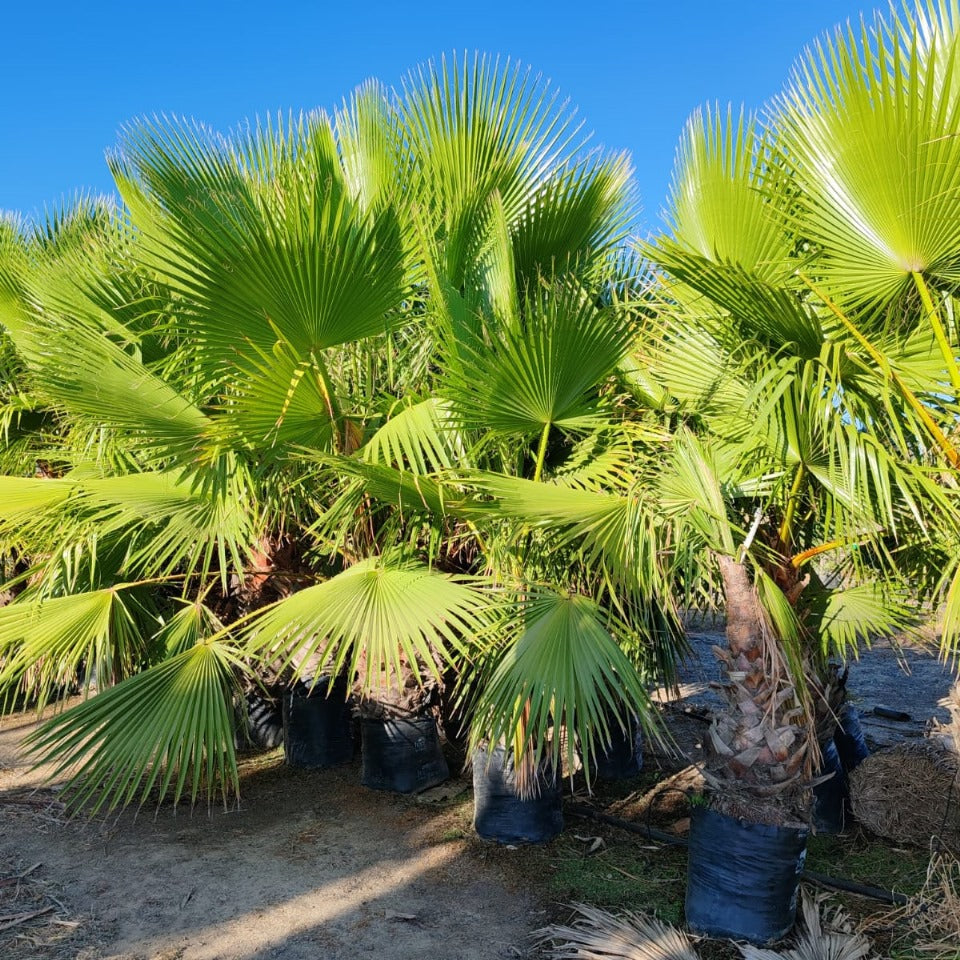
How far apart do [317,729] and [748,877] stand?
3185 mm

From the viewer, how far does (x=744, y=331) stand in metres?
3.55

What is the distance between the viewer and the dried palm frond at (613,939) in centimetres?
308

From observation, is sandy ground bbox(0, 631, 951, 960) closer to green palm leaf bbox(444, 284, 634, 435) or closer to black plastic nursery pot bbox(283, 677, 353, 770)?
black plastic nursery pot bbox(283, 677, 353, 770)

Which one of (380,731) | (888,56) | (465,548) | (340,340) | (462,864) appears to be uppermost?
(888,56)

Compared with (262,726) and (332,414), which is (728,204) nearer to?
(332,414)

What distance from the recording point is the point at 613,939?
3189mm

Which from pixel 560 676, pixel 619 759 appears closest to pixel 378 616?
pixel 560 676

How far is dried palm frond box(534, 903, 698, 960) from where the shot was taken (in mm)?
3078

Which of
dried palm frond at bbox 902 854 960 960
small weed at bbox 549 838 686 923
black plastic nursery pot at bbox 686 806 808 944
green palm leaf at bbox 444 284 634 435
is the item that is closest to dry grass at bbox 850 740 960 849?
dried palm frond at bbox 902 854 960 960

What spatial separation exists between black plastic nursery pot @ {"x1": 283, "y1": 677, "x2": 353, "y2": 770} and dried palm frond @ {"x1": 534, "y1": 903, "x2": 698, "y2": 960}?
99.9 inches

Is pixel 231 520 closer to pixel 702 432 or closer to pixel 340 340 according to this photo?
pixel 340 340

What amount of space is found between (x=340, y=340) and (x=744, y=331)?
1.70 metres

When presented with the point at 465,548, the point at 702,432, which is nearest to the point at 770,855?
the point at 702,432

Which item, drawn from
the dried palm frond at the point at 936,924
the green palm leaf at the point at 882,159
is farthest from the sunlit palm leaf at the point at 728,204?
the dried palm frond at the point at 936,924
